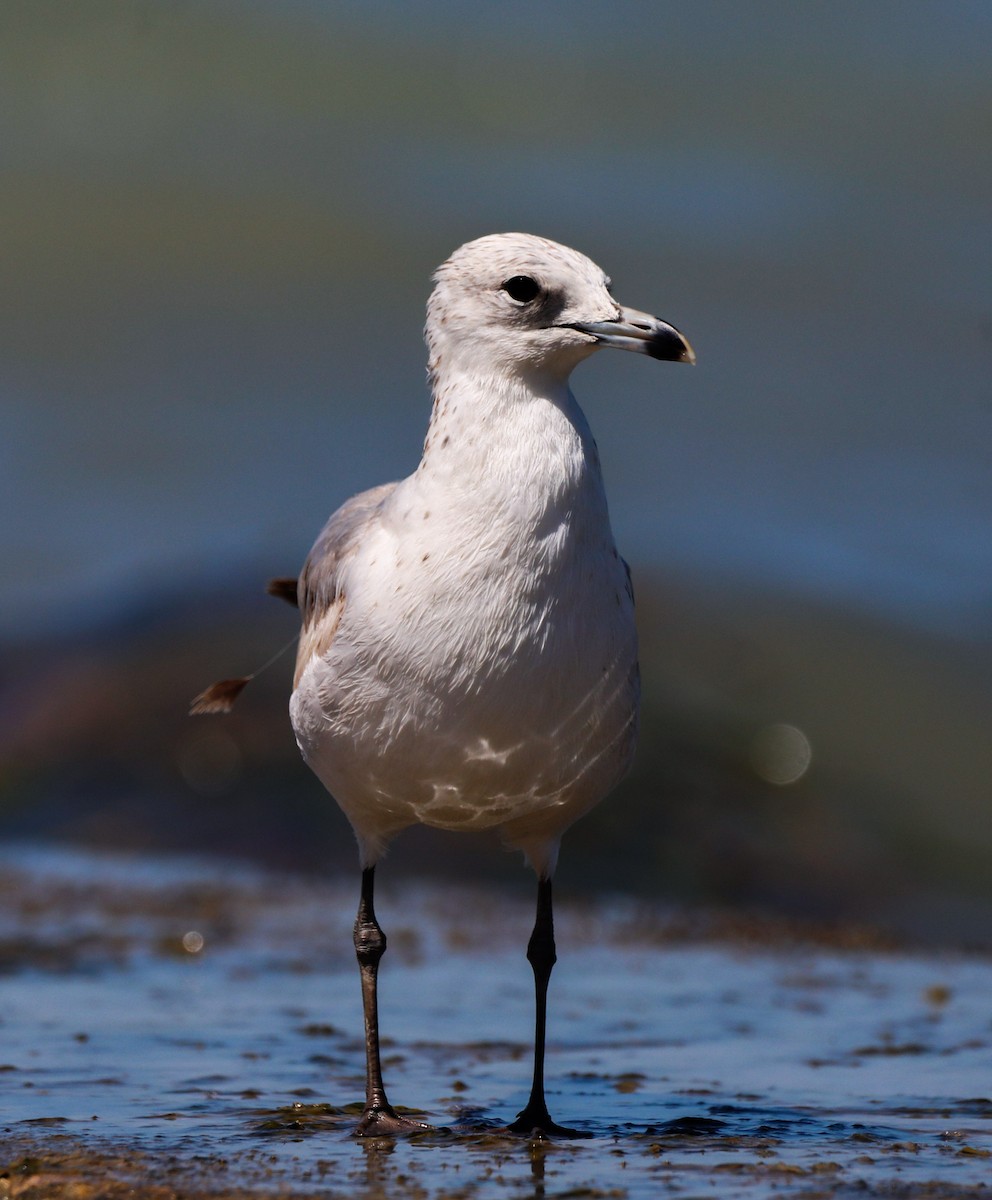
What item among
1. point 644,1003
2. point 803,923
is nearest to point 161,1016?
point 644,1003

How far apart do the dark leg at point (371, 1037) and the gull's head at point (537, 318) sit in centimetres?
175

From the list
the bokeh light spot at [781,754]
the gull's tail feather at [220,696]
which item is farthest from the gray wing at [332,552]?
the bokeh light spot at [781,754]

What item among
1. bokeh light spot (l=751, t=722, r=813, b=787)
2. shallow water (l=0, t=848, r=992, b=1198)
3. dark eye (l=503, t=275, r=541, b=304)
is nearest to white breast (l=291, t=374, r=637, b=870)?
dark eye (l=503, t=275, r=541, b=304)

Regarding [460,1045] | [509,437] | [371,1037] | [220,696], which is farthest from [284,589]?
[509,437]

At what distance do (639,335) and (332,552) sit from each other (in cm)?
134

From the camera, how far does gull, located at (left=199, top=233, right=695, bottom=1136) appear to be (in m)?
5.32

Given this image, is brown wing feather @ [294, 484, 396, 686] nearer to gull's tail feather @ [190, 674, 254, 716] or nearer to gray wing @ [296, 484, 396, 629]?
gray wing @ [296, 484, 396, 629]

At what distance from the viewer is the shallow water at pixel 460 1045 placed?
17.0ft

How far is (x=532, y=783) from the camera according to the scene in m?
5.55

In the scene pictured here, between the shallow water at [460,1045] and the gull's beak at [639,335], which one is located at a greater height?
the gull's beak at [639,335]

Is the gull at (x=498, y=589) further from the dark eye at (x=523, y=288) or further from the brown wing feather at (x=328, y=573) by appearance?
the brown wing feather at (x=328, y=573)

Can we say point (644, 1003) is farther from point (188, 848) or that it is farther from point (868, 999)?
point (188, 848)

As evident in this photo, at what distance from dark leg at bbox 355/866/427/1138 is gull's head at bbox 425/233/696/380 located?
5.73ft

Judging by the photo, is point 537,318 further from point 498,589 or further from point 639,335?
point 498,589
